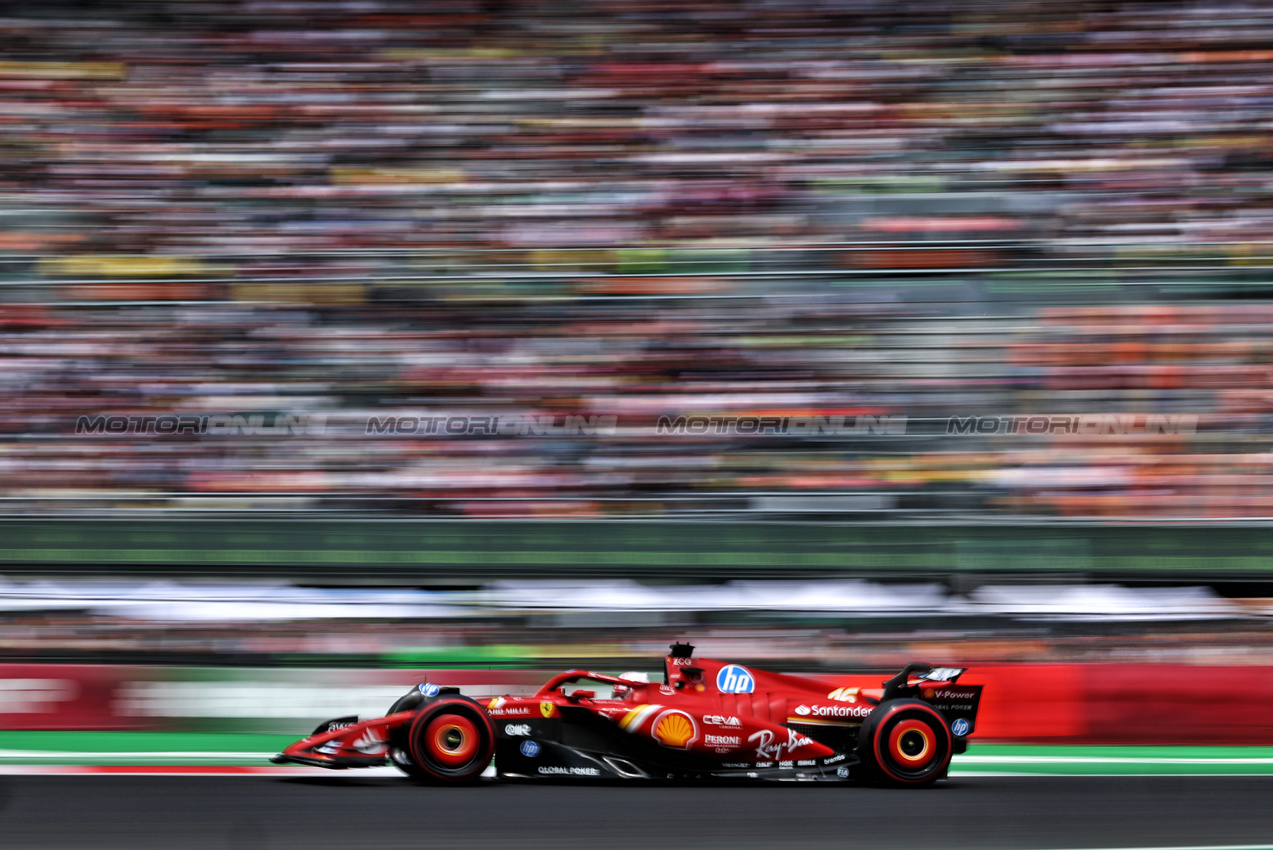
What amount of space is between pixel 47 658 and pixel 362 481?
1.98m

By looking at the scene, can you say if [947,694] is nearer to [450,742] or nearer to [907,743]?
[907,743]

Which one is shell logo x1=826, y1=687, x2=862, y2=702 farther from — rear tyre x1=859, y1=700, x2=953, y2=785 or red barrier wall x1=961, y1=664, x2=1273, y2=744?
red barrier wall x1=961, y1=664, x2=1273, y2=744

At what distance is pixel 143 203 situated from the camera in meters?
8.58

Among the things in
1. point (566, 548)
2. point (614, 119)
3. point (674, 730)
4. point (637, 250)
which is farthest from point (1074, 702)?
point (614, 119)

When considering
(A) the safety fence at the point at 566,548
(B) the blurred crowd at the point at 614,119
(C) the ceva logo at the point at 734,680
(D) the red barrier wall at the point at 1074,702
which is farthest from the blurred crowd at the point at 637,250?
(C) the ceva logo at the point at 734,680

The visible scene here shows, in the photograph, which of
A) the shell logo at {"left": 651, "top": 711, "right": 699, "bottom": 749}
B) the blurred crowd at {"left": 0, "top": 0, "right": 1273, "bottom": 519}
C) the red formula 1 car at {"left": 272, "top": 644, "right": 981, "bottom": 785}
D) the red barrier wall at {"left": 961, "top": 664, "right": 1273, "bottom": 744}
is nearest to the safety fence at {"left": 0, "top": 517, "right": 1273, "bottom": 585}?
the blurred crowd at {"left": 0, "top": 0, "right": 1273, "bottom": 519}

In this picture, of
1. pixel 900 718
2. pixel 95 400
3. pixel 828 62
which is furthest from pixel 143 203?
pixel 900 718

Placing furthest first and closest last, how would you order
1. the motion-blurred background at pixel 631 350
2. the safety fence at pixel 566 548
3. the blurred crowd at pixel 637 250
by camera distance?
the blurred crowd at pixel 637 250, the safety fence at pixel 566 548, the motion-blurred background at pixel 631 350

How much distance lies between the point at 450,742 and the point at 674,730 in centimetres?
90

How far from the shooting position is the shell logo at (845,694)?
536 centimetres

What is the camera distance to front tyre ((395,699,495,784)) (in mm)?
5027

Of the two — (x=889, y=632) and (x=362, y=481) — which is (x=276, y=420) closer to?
(x=362, y=481)

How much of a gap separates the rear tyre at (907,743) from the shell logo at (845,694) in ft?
0.50

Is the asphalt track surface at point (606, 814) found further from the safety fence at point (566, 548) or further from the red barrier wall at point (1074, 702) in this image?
the safety fence at point (566, 548)
